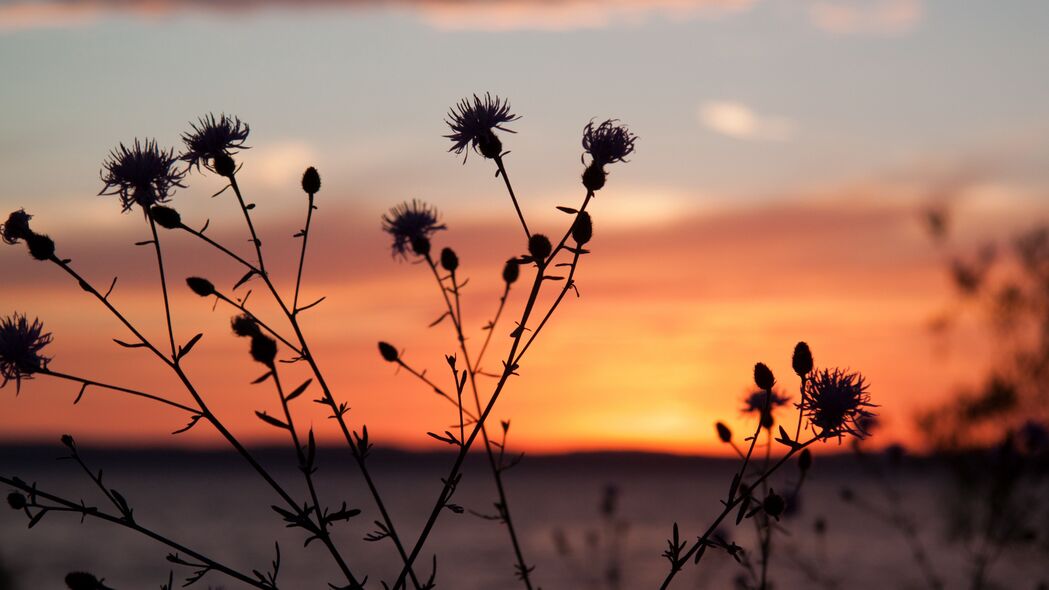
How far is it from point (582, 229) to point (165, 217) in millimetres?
1272

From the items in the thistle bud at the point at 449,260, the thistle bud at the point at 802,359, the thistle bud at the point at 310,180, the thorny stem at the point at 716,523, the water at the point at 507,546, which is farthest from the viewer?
the water at the point at 507,546

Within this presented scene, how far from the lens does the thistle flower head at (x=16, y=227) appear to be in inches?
136

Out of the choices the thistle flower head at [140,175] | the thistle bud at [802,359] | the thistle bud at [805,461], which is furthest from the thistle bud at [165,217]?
the thistle bud at [805,461]

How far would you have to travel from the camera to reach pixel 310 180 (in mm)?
3629

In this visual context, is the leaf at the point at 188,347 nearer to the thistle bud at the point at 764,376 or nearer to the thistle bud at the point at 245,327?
the thistle bud at the point at 245,327

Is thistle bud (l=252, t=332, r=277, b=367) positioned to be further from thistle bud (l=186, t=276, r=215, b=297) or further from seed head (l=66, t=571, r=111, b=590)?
seed head (l=66, t=571, r=111, b=590)

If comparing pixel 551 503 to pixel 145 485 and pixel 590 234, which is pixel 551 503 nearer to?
pixel 145 485

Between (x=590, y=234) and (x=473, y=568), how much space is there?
2889 centimetres

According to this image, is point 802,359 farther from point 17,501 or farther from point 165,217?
point 17,501

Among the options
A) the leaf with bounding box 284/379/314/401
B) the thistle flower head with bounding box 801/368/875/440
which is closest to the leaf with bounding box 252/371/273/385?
the leaf with bounding box 284/379/314/401

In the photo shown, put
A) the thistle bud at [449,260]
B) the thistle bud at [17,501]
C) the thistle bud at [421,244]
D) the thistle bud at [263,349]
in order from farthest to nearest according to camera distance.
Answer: the thistle bud at [449,260], the thistle bud at [421,244], the thistle bud at [17,501], the thistle bud at [263,349]

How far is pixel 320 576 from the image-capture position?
2880 cm

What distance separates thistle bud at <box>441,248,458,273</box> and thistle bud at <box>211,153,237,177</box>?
83 centimetres

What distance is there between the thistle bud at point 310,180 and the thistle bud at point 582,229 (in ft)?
2.89
